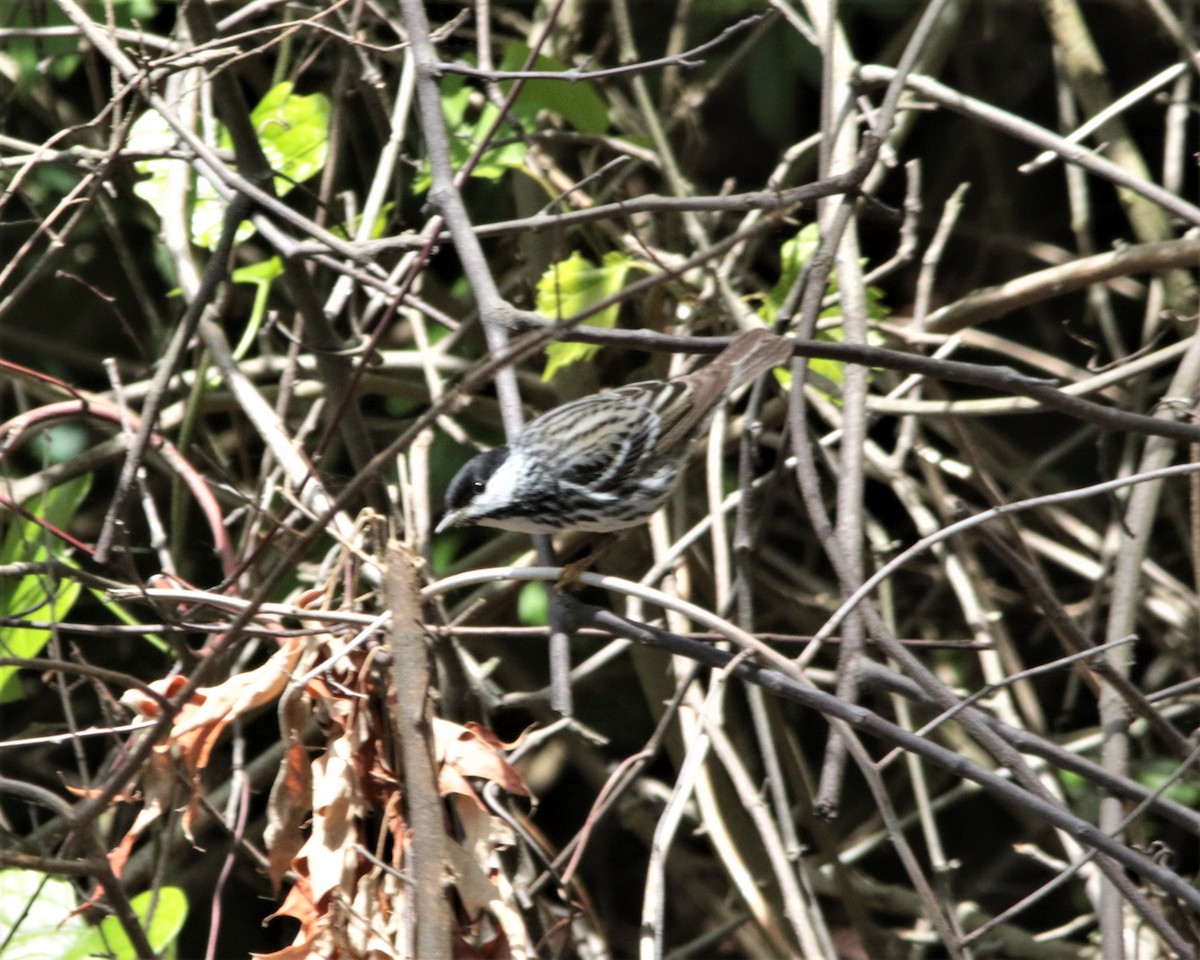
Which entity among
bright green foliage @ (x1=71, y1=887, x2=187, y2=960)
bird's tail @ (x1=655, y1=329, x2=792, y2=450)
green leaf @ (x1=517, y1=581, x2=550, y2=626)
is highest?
bird's tail @ (x1=655, y1=329, x2=792, y2=450)

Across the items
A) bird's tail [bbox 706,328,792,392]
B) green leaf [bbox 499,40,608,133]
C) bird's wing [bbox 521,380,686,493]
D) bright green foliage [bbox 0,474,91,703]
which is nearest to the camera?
bird's tail [bbox 706,328,792,392]

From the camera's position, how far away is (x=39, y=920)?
2.85 m

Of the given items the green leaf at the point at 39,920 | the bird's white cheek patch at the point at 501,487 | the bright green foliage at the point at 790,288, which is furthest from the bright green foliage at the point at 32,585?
the bright green foliage at the point at 790,288

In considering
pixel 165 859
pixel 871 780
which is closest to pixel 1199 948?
pixel 871 780

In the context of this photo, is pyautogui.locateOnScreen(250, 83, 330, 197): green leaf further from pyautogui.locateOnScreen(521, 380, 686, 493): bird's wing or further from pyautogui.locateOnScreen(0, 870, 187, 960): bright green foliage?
pyautogui.locateOnScreen(0, 870, 187, 960): bright green foliage

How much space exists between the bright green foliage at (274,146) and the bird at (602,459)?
0.93 metres

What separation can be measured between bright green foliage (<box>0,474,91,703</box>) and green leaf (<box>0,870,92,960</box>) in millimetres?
512

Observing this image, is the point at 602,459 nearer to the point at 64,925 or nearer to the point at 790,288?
the point at 790,288

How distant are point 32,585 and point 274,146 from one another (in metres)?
1.32

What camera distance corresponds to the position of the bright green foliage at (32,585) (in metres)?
3.21

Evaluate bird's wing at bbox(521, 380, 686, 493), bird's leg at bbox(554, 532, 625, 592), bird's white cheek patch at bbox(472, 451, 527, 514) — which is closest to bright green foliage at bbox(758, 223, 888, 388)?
bird's wing at bbox(521, 380, 686, 493)

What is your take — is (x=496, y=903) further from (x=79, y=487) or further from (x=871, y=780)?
(x=79, y=487)

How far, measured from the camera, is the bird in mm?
3330

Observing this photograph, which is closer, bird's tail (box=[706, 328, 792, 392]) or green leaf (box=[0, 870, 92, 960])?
green leaf (box=[0, 870, 92, 960])
